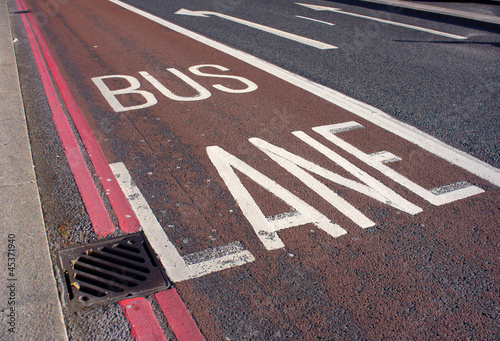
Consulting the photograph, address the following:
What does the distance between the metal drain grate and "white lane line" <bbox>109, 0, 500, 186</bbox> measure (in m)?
3.37

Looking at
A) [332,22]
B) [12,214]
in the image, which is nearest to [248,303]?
[12,214]

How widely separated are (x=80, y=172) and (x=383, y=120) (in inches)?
148

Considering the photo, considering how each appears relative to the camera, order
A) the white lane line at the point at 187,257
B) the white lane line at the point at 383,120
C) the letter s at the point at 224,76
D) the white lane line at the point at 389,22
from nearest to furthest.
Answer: the white lane line at the point at 187,257 < the white lane line at the point at 383,120 < the letter s at the point at 224,76 < the white lane line at the point at 389,22

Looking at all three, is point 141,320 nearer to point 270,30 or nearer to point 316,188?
point 316,188

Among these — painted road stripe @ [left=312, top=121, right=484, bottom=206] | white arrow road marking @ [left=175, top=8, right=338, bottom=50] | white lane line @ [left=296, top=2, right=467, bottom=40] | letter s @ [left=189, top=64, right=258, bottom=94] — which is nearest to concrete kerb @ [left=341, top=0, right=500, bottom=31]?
white lane line @ [left=296, top=2, right=467, bottom=40]

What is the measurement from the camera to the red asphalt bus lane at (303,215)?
282cm

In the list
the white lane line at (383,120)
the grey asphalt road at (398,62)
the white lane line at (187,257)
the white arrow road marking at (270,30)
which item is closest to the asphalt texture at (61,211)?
the white lane line at (187,257)

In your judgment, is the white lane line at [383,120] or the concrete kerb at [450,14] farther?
the concrete kerb at [450,14]

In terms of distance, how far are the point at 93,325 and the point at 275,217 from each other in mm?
1675

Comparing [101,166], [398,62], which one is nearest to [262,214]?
[101,166]

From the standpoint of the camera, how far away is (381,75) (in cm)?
781

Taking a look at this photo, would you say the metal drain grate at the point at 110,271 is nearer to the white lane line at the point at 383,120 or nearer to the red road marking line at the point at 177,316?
the red road marking line at the point at 177,316

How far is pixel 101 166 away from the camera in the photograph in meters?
4.50

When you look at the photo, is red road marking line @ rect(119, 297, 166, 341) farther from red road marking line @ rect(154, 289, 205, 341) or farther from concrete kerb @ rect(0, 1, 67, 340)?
concrete kerb @ rect(0, 1, 67, 340)
